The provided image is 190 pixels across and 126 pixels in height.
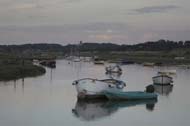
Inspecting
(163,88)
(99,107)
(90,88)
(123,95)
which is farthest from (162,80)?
(99,107)

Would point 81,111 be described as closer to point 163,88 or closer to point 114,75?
point 163,88

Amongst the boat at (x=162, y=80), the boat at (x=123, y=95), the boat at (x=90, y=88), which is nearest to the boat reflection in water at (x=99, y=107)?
the boat at (x=123, y=95)

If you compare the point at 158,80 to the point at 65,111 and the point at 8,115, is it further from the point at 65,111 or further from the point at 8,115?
the point at 8,115

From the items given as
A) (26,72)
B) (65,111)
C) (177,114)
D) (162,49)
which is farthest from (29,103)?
(162,49)

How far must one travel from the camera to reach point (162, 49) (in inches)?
7480

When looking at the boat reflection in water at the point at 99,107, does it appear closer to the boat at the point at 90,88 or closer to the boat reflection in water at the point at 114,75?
the boat at the point at 90,88

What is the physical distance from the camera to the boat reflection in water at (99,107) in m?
28.4

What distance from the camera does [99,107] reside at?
31781 millimetres

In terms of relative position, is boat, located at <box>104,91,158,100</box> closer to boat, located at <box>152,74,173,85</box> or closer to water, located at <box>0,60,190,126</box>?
water, located at <box>0,60,190,126</box>

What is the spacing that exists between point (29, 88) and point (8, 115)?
16848 millimetres

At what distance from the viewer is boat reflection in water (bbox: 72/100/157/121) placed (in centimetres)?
2836

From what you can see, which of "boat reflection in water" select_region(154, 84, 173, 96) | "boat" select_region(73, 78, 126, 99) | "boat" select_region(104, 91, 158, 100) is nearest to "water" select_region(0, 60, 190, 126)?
"boat" select_region(104, 91, 158, 100)

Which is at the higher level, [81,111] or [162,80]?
[162,80]

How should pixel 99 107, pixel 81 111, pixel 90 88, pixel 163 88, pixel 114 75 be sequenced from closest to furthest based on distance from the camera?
pixel 81 111 < pixel 99 107 < pixel 90 88 < pixel 163 88 < pixel 114 75
